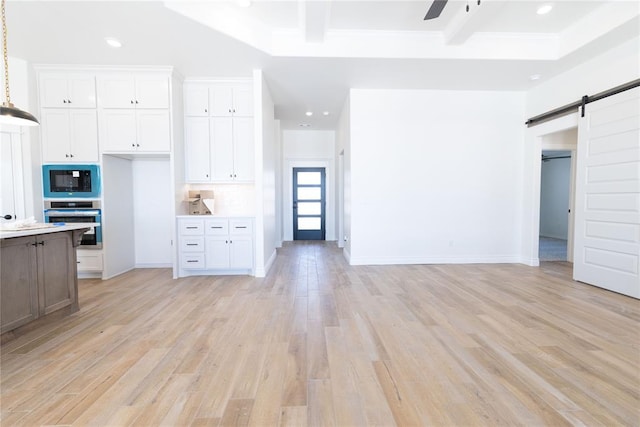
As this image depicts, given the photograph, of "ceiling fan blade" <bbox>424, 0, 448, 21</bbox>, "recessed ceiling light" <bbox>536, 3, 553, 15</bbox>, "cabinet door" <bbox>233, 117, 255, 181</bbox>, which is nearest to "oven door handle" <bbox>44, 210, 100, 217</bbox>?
Result: "cabinet door" <bbox>233, 117, 255, 181</bbox>

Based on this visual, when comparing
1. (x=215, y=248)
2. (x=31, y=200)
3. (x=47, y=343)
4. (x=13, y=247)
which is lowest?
(x=47, y=343)

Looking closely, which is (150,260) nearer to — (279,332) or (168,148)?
(168,148)

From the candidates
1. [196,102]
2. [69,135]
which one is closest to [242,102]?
[196,102]

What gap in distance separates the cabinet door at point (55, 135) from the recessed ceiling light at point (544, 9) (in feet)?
20.6

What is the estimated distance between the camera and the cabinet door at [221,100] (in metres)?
4.32

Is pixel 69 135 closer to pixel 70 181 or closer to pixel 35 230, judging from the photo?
pixel 70 181

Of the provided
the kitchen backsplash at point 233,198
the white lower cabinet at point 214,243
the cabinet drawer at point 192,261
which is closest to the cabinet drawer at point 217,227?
the white lower cabinet at point 214,243

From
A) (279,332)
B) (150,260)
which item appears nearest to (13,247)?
(279,332)

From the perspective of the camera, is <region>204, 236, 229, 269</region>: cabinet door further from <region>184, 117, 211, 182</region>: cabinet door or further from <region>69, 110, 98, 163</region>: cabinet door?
<region>69, 110, 98, 163</region>: cabinet door

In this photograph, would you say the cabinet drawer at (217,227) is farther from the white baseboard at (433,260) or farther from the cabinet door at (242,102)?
the white baseboard at (433,260)

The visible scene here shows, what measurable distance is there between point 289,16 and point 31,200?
4300 mm

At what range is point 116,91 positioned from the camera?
3.96m

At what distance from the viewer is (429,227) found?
4914 mm

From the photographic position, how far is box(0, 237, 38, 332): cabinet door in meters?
2.12
